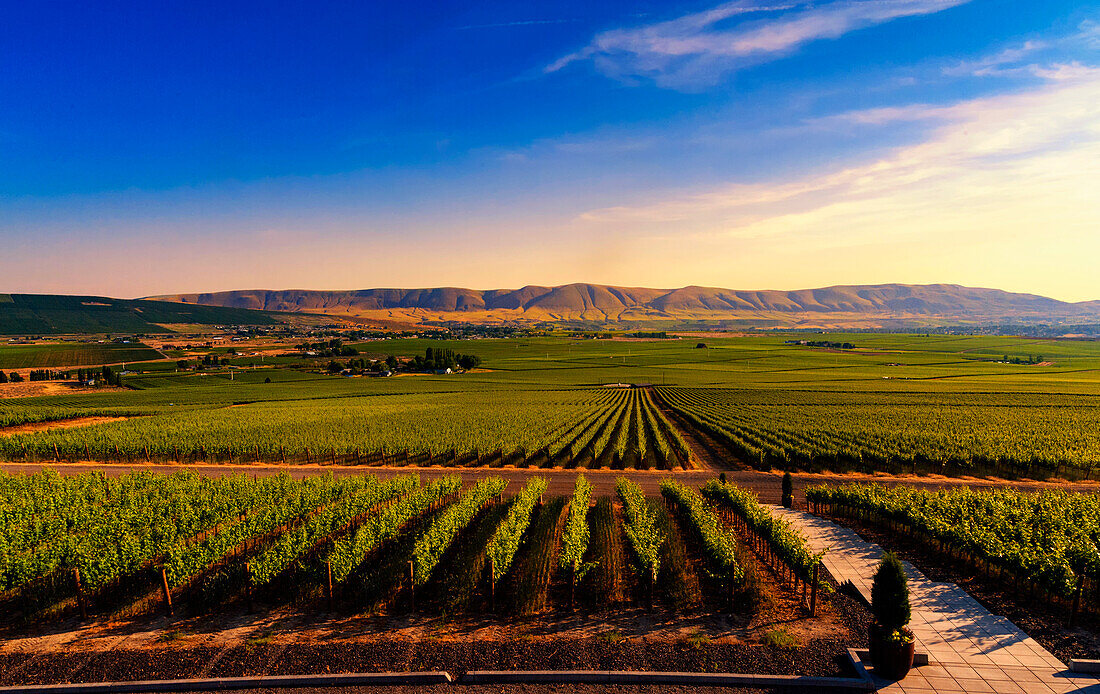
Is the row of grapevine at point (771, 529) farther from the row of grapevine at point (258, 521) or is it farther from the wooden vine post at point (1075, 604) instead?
the row of grapevine at point (258, 521)

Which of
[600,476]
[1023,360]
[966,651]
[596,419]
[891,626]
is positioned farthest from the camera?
[1023,360]

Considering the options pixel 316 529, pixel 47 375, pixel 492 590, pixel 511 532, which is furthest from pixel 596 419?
pixel 47 375

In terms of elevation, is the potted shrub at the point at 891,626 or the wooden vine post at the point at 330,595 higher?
the potted shrub at the point at 891,626

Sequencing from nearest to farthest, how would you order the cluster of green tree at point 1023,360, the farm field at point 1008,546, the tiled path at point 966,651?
the tiled path at point 966,651 → the farm field at point 1008,546 → the cluster of green tree at point 1023,360

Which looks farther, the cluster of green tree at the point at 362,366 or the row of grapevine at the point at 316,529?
the cluster of green tree at the point at 362,366

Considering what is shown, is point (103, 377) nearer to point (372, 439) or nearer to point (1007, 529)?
point (372, 439)

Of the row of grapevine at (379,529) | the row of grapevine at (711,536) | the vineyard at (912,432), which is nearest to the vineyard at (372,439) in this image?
the vineyard at (912,432)
